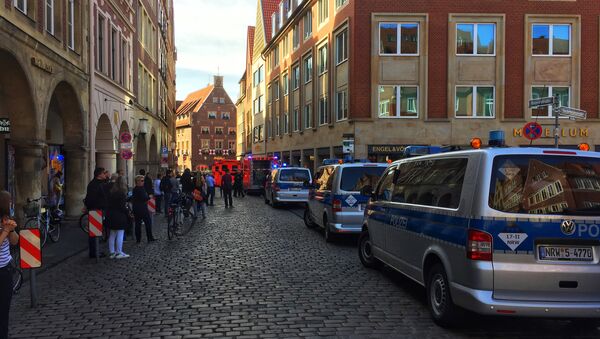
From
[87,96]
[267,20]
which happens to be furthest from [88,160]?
[267,20]

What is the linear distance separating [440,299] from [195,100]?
10926cm

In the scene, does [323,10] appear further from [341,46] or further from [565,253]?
[565,253]

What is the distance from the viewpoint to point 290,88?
40.8m

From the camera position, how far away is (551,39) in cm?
2642

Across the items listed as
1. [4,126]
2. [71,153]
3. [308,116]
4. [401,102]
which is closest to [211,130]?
[308,116]

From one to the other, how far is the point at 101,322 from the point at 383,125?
22.0 m

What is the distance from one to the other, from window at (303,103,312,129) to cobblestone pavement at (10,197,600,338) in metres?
25.1

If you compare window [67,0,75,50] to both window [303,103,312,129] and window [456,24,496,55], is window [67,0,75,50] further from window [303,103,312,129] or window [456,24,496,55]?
window [303,103,312,129]

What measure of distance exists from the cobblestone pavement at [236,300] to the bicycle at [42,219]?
1699 mm

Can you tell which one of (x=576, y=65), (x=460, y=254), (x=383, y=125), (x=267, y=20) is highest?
(x=267, y=20)

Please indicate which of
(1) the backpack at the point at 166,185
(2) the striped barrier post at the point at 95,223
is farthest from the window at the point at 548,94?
(2) the striped barrier post at the point at 95,223

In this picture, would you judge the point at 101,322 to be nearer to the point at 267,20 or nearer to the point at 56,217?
the point at 56,217

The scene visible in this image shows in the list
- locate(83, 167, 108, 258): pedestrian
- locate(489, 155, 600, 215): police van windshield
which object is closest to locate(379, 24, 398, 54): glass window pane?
locate(83, 167, 108, 258): pedestrian

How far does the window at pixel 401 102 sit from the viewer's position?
2641 cm
